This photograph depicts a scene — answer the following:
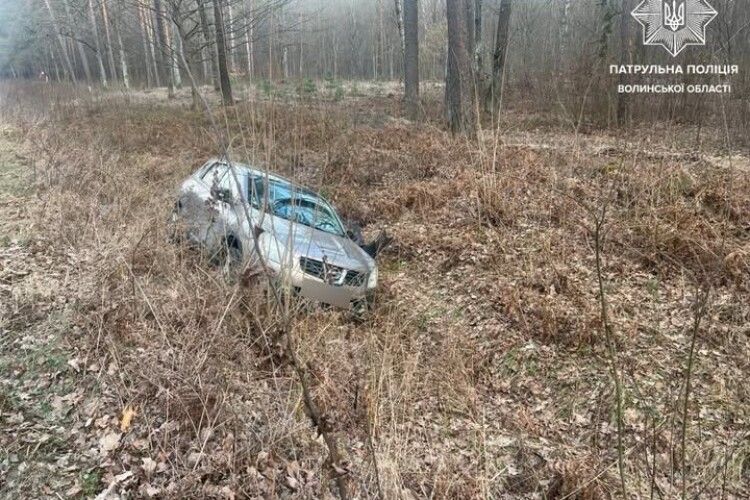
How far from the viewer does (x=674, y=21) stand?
31.2ft

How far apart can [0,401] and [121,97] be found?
45.9 ft

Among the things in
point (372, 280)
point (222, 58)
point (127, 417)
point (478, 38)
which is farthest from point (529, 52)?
point (127, 417)

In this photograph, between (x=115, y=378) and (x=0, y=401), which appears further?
(x=115, y=378)

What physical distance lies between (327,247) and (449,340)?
1.61 m

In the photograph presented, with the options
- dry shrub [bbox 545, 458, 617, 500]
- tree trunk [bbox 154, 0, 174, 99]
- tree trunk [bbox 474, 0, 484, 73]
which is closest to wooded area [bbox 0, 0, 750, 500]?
dry shrub [bbox 545, 458, 617, 500]

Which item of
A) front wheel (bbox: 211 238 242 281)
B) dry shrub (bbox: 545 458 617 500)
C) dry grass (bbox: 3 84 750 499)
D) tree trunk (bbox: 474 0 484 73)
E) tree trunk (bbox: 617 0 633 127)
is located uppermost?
tree trunk (bbox: 474 0 484 73)

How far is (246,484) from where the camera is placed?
2.87 metres

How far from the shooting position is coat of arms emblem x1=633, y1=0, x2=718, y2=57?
9188mm

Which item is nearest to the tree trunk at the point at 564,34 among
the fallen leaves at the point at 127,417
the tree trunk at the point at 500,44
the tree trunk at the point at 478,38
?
the tree trunk at the point at 500,44

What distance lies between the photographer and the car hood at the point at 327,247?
494 centimetres

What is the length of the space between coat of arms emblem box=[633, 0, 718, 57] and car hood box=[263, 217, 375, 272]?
321 inches

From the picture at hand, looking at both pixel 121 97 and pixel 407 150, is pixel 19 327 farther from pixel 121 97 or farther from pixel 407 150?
pixel 121 97

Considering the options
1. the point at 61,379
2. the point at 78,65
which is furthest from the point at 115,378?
the point at 78,65

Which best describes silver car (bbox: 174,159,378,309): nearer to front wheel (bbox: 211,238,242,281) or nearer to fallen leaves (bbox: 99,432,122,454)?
front wheel (bbox: 211,238,242,281)
